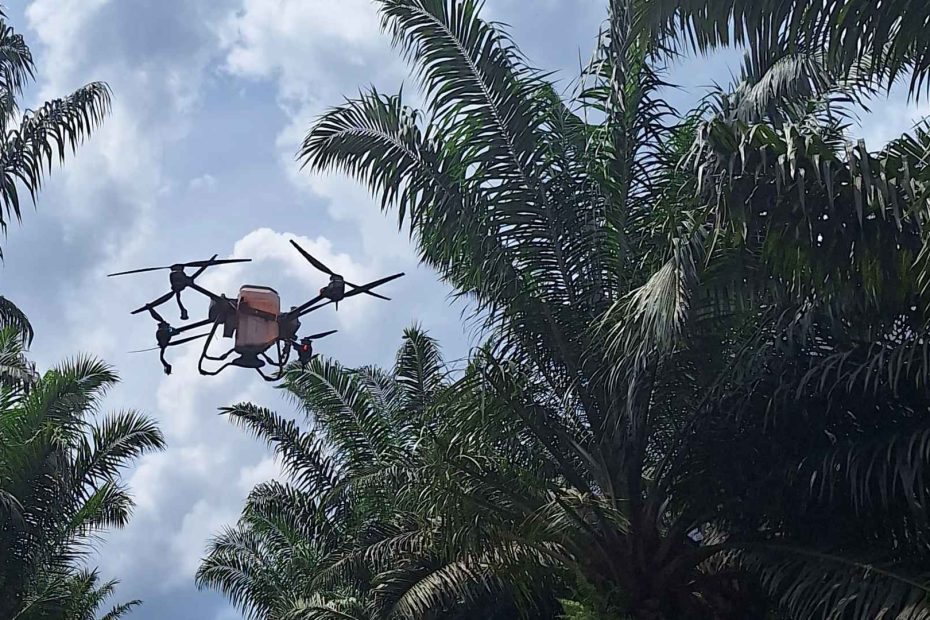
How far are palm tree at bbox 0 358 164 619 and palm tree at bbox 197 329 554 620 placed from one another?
112 inches

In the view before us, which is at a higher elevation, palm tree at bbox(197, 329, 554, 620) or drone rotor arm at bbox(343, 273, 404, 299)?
palm tree at bbox(197, 329, 554, 620)

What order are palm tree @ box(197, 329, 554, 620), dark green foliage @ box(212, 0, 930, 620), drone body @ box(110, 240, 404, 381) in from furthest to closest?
palm tree @ box(197, 329, 554, 620)
dark green foliage @ box(212, 0, 930, 620)
drone body @ box(110, 240, 404, 381)

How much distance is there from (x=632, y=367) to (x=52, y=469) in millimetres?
7995

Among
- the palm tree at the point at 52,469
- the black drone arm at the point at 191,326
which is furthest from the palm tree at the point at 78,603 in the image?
the black drone arm at the point at 191,326

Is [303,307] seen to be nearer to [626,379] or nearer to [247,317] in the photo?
[247,317]

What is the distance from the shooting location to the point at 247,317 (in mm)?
5973

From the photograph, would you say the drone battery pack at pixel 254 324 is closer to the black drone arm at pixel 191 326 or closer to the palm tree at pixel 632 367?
the black drone arm at pixel 191 326

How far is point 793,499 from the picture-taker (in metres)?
9.27

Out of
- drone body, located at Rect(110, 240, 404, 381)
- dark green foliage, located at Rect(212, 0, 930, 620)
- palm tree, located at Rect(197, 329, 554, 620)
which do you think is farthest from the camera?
palm tree, located at Rect(197, 329, 554, 620)

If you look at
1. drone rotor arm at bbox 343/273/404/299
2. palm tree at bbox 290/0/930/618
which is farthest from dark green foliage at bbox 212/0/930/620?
drone rotor arm at bbox 343/273/404/299

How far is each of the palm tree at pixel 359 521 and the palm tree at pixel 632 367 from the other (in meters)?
0.43

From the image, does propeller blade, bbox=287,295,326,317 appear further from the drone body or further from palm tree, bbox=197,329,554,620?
palm tree, bbox=197,329,554,620

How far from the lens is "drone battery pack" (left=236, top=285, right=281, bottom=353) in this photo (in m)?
5.96

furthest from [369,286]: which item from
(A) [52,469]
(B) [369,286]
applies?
(A) [52,469]
